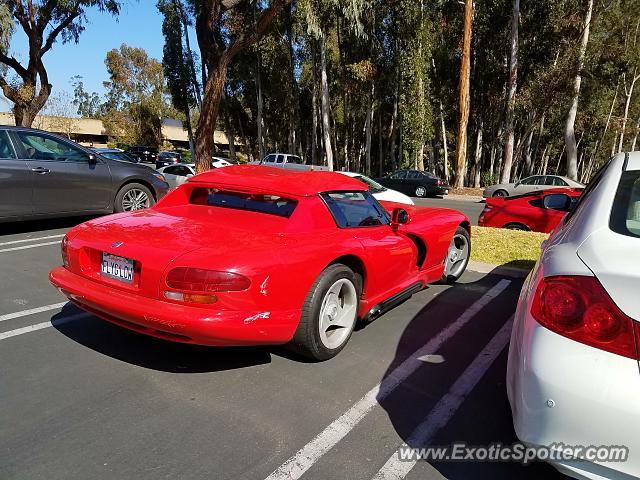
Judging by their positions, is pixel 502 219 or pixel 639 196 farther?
pixel 502 219

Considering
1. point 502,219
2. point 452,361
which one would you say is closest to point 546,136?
point 502,219

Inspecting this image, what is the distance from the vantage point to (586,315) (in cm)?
180

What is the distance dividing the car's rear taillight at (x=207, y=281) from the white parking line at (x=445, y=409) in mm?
1298

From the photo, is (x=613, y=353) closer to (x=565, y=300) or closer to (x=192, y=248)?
(x=565, y=300)

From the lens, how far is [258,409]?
281 cm

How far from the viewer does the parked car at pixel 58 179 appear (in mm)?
7055

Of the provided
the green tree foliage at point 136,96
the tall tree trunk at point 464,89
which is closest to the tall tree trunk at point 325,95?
the tall tree trunk at point 464,89

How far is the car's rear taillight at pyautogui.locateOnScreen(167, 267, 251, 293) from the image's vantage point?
9.11ft

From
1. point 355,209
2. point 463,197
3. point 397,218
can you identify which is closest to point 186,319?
point 355,209

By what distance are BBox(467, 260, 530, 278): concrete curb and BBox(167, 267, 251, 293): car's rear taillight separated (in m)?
4.45

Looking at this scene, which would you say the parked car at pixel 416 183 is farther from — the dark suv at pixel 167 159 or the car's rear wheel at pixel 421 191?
the dark suv at pixel 167 159

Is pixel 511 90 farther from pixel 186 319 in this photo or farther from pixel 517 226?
pixel 186 319

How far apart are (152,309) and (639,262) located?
100 inches

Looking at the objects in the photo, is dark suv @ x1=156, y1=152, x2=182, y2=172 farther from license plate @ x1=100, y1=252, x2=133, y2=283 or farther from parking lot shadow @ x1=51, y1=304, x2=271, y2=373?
license plate @ x1=100, y1=252, x2=133, y2=283
